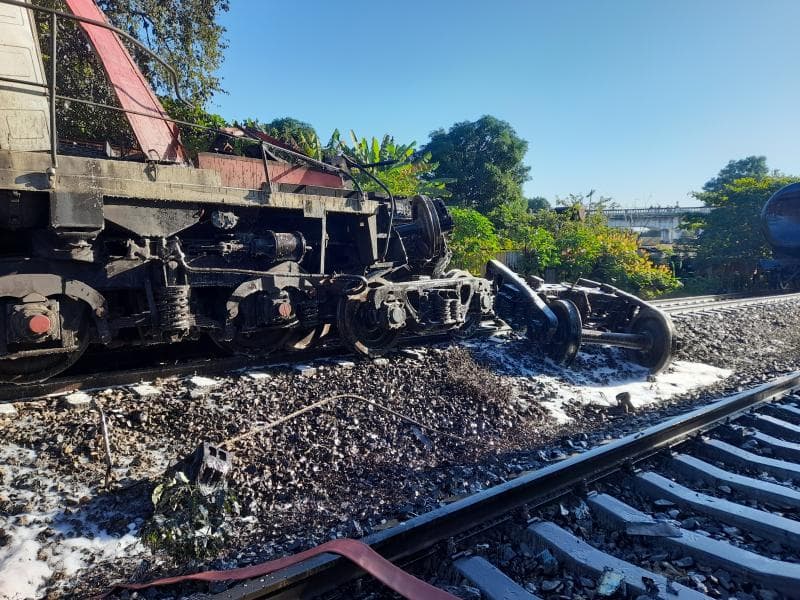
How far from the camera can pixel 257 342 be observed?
5699 millimetres

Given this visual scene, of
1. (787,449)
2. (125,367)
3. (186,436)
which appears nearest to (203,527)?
(186,436)

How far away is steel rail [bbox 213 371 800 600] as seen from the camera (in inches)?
86.4

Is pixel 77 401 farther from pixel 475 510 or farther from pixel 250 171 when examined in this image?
pixel 475 510

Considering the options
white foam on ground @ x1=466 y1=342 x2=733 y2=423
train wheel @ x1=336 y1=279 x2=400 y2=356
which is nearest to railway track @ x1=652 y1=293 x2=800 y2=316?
white foam on ground @ x1=466 y1=342 x2=733 y2=423

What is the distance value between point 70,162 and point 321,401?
9.20 ft

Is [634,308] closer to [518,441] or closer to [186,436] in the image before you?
[518,441]

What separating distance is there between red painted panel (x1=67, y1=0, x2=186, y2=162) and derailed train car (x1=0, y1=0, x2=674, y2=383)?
0.02 meters

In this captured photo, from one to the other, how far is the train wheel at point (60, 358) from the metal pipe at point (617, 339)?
18.5 ft

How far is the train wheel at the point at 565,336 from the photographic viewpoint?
6.50 meters

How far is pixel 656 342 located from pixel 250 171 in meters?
5.80

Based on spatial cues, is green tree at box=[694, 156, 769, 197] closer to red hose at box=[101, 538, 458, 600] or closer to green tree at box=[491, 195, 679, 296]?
green tree at box=[491, 195, 679, 296]

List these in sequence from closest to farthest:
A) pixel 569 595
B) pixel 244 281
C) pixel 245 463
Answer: pixel 569 595 → pixel 245 463 → pixel 244 281

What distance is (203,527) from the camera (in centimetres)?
290

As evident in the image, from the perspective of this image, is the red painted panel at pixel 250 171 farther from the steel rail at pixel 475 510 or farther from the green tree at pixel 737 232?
the green tree at pixel 737 232
